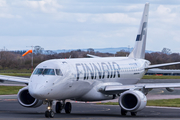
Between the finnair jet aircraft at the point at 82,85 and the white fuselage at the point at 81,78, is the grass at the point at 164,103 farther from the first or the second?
the finnair jet aircraft at the point at 82,85

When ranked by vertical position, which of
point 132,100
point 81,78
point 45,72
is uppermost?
point 45,72

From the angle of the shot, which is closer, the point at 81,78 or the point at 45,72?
the point at 45,72

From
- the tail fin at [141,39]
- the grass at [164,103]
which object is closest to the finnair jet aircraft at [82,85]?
the grass at [164,103]

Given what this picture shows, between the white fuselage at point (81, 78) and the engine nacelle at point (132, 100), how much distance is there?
9.15ft

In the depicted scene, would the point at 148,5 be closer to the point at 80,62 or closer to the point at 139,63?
the point at 139,63

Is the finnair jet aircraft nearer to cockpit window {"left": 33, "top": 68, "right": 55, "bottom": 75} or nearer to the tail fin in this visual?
cockpit window {"left": 33, "top": 68, "right": 55, "bottom": 75}

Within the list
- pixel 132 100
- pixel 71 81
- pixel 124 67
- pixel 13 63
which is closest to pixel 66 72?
pixel 71 81

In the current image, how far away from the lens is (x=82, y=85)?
2831 centimetres

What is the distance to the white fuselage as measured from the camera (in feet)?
80.9

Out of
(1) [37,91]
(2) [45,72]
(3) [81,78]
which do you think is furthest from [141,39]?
(1) [37,91]

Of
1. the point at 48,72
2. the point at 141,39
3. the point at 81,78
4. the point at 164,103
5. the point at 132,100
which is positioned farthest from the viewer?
the point at 141,39

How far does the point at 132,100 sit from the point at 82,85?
3.98 m

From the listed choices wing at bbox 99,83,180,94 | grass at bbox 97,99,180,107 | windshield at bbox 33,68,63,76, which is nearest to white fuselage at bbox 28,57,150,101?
windshield at bbox 33,68,63,76

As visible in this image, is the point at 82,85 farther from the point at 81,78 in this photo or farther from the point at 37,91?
the point at 37,91
